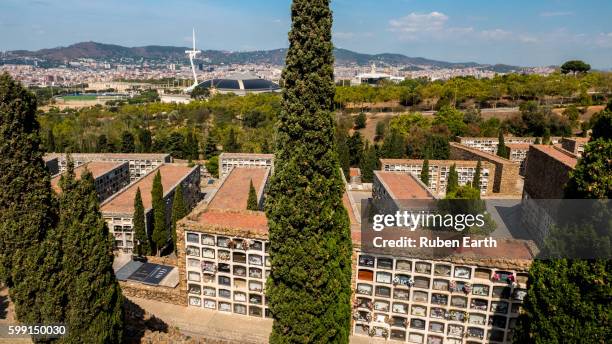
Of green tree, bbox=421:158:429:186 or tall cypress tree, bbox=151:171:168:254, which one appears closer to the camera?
tall cypress tree, bbox=151:171:168:254

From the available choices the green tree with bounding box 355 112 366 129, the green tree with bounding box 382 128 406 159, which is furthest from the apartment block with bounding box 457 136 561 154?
the green tree with bounding box 355 112 366 129

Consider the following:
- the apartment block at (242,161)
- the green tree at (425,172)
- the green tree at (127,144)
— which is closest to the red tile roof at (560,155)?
the green tree at (425,172)

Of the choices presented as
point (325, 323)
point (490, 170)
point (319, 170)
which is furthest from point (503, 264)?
point (490, 170)

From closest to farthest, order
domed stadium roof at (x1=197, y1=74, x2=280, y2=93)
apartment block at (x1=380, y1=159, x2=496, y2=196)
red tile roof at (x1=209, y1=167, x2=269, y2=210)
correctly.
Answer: red tile roof at (x1=209, y1=167, x2=269, y2=210), apartment block at (x1=380, y1=159, x2=496, y2=196), domed stadium roof at (x1=197, y1=74, x2=280, y2=93)

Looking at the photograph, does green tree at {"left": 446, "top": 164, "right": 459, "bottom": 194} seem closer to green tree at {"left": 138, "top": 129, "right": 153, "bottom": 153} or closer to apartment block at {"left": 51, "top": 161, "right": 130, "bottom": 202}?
apartment block at {"left": 51, "top": 161, "right": 130, "bottom": 202}

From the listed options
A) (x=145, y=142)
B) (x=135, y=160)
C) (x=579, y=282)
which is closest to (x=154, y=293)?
(x=579, y=282)

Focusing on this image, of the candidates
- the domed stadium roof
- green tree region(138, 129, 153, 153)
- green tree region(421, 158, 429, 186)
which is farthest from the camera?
the domed stadium roof

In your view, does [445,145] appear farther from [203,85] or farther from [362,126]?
[203,85]
